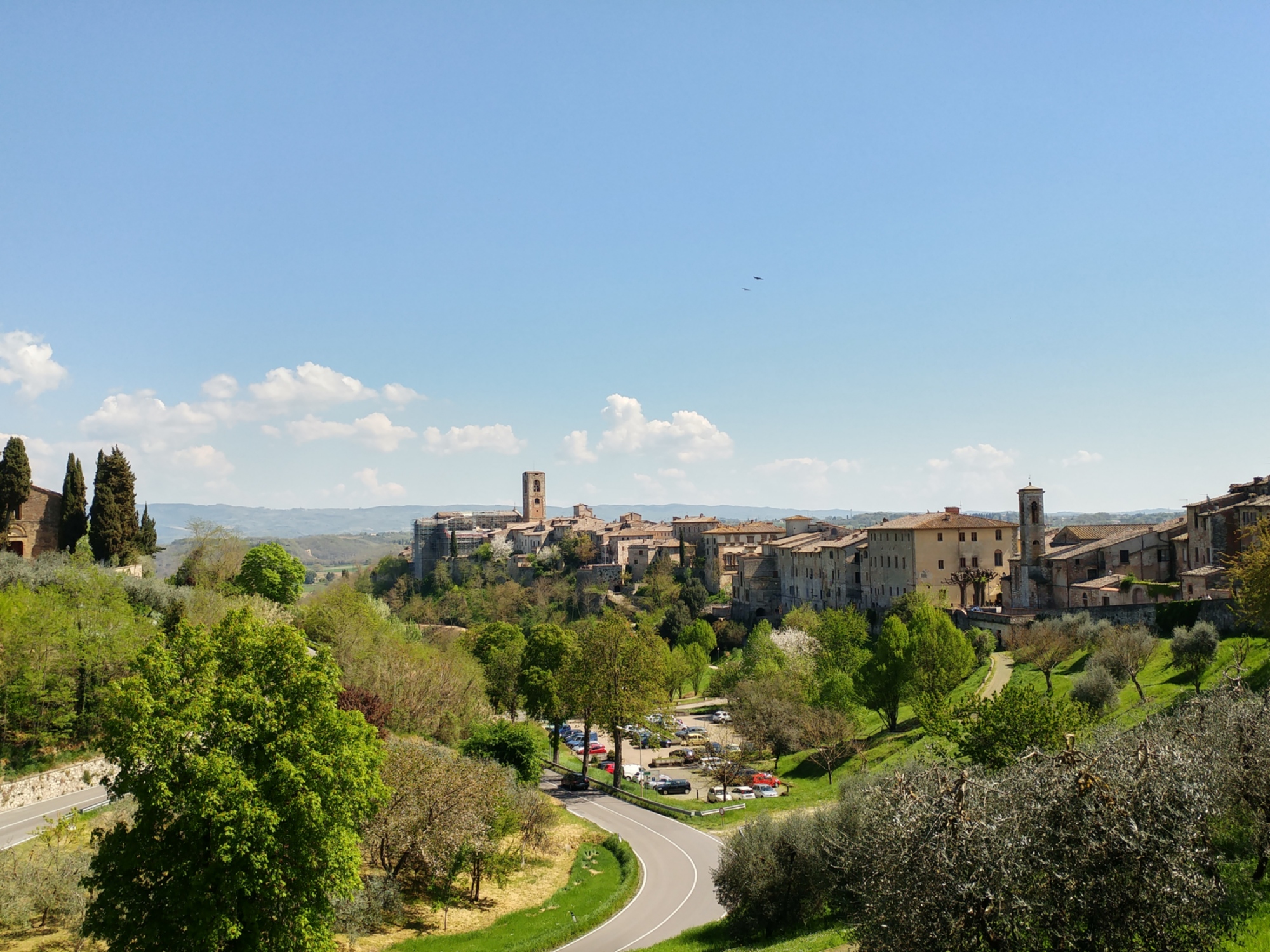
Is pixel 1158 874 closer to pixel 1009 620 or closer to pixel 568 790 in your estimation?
pixel 568 790

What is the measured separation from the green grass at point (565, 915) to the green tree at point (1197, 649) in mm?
24578

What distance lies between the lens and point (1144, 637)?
41344 mm

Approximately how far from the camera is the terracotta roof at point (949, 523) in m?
75.7

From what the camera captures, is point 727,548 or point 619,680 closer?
point 619,680

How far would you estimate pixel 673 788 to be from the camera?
44.6m

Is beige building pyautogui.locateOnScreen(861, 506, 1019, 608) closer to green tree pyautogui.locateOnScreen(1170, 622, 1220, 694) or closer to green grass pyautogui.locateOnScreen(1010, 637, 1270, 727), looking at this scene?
green grass pyautogui.locateOnScreen(1010, 637, 1270, 727)

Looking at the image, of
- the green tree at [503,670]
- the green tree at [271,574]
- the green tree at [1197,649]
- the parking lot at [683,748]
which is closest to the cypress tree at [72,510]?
the green tree at [271,574]

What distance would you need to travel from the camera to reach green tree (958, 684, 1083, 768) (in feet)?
76.2

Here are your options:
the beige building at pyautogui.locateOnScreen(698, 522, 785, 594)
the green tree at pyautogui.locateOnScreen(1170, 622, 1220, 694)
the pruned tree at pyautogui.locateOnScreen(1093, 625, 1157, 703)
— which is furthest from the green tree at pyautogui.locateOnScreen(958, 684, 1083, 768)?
the beige building at pyautogui.locateOnScreen(698, 522, 785, 594)

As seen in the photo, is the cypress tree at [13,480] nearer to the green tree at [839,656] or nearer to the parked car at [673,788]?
the parked car at [673,788]

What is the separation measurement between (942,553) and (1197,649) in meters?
39.2

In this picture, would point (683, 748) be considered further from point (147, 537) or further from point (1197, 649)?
point (147, 537)

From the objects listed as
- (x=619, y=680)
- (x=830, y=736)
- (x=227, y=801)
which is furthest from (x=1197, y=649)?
(x=227, y=801)

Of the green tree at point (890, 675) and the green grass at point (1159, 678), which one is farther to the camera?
the green tree at point (890, 675)
